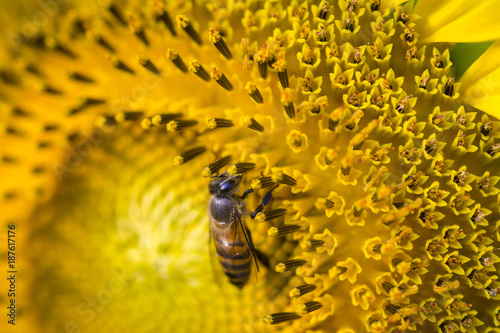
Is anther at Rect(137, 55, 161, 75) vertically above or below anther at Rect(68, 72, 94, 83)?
below

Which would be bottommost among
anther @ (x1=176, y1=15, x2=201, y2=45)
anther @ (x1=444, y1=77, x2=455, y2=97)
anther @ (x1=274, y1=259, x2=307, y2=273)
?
anther @ (x1=274, y1=259, x2=307, y2=273)

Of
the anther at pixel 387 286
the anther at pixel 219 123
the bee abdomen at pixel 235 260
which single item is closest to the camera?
the anther at pixel 387 286

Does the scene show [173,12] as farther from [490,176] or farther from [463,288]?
[463,288]

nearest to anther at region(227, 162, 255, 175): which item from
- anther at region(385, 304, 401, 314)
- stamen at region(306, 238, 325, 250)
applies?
stamen at region(306, 238, 325, 250)

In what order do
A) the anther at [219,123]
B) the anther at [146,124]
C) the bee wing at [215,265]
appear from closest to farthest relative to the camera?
the anther at [219,123]
the bee wing at [215,265]
the anther at [146,124]

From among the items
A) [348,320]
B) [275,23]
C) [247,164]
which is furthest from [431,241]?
[275,23]

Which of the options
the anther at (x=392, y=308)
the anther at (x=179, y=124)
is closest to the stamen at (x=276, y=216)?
the anther at (x=392, y=308)

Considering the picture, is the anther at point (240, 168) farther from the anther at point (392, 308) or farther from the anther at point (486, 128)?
the anther at point (486, 128)

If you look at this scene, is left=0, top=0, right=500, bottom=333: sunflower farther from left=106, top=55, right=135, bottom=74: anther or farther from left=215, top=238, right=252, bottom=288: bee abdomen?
left=215, top=238, right=252, bottom=288: bee abdomen
